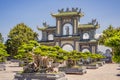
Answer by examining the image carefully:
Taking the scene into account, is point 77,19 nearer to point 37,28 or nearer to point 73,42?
point 73,42

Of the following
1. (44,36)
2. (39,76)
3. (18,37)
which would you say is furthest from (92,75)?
(44,36)

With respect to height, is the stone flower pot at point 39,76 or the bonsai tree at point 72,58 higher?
the bonsai tree at point 72,58

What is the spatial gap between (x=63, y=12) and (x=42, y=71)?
41978 millimetres

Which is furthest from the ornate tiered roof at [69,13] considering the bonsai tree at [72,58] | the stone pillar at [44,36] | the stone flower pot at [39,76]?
the stone flower pot at [39,76]

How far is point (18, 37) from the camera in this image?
59.2 meters

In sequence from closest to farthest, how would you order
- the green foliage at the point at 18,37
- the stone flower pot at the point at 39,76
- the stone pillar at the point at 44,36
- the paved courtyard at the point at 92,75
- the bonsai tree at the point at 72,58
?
1. the stone flower pot at the point at 39,76
2. the paved courtyard at the point at 92,75
3. the bonsai tree at the point at 72,58
4. the green foliage at the point at 18,37
5. the stone pillar at the point at 44,36

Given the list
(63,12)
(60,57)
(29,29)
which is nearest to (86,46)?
(63,12)

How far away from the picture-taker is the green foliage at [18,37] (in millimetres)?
59562

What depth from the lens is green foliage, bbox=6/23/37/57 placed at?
5956cm

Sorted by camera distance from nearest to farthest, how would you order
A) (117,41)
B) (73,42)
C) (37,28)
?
(117,41) → (73,42) → (37,28)

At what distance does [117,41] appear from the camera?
657 inches

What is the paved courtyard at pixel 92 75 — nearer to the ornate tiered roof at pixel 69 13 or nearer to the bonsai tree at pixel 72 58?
the bonsai tree at pixel 72 58

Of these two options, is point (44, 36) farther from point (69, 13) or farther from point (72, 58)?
point (72, 58)

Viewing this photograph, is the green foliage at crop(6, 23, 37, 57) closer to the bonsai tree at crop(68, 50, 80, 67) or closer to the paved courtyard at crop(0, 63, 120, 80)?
the bonsai tree at crop(68, 50, 80, 67)
